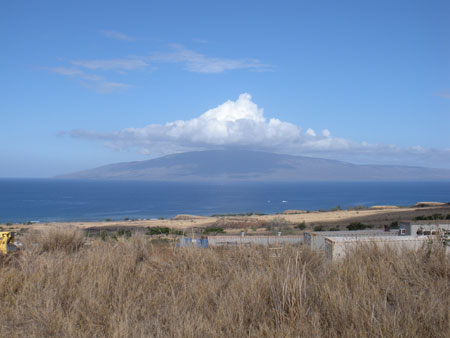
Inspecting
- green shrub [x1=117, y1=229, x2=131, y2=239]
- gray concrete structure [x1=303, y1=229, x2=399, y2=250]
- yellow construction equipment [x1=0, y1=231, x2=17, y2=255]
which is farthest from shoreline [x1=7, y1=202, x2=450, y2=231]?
yellow construction equipment [x1=0, y1=231, x2=17, y2=255]

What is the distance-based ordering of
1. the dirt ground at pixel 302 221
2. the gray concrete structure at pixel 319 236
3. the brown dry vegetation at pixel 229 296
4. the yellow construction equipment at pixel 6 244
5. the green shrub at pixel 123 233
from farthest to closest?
the dirt ground at pixel 302 221
the yellow construction equipment at pixel 6 244
the green shrub at pixel 123 233
the gray concrete structure at pixel 319 236
the brown dry vegetation at pixel 229 296

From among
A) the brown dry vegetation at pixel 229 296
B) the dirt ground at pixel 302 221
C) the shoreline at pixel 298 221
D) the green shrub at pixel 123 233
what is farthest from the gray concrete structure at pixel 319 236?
the dirt ground at pixel 302 221

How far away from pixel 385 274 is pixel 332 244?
3120 millimetres

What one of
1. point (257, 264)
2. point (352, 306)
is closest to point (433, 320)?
point (352, 306)

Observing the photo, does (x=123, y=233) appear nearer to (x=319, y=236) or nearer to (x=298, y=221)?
(x=319, y=236)

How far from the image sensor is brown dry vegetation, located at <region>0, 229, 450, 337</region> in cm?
411

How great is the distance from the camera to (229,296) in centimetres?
496

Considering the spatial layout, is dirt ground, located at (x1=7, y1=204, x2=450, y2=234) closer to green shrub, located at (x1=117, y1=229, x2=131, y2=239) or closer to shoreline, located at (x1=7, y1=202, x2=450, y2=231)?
shoreline, located at (x1=7, y1=202, x2=450, y2=231)

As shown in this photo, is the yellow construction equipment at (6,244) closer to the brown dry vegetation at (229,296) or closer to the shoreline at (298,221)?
the brown dry vegetation at (229,296)

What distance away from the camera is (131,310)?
4.96 m

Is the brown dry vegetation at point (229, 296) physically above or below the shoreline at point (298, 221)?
above

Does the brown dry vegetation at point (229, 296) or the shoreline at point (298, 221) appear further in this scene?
the shoreline at point (298, 221)

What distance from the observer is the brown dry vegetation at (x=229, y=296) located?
411cm

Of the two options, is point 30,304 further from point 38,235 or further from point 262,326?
point 38,235
